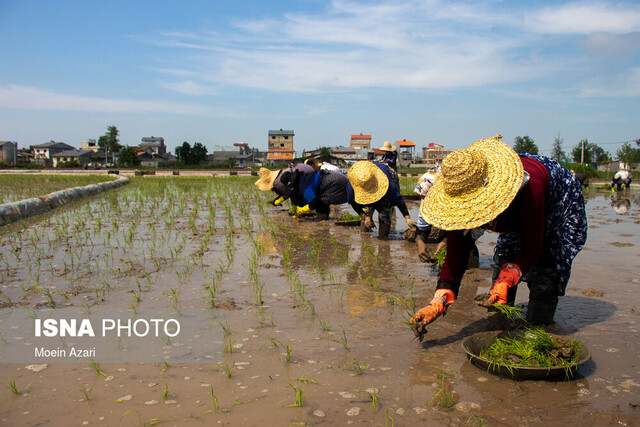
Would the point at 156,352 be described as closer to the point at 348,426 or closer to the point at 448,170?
the point at 348,426

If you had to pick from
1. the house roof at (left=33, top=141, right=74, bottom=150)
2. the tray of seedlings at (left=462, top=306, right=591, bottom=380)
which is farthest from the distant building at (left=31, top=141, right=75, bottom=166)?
the tray of seedlings at (left=462, top=306, right=591, bottom=380)

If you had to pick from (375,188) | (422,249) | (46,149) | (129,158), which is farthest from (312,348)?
(46,149)

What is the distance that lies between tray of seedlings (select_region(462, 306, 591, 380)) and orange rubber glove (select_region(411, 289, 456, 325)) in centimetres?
22

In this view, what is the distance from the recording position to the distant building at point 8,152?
69812mm

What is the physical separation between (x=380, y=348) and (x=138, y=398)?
4.00ft

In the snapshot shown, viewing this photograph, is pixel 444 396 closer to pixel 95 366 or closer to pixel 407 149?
pixel 95 366

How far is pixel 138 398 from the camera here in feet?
6.82

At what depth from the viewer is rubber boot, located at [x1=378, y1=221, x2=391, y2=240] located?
20.1 ft

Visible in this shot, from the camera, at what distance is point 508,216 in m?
2.39

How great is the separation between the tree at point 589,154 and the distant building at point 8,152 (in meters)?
69.6

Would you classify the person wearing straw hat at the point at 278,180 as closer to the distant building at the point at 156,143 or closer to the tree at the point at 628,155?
the tree at the point at 628,155

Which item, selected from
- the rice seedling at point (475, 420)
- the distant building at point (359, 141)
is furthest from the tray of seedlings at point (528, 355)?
the distant building at point (359, 141)

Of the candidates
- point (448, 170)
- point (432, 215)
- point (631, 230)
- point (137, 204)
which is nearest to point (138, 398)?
point (432, 215)

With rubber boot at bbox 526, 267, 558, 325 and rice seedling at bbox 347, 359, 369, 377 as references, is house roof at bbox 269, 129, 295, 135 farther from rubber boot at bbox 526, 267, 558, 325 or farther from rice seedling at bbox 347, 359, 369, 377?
rice seedling at bbox 347, 359, 369, 377
